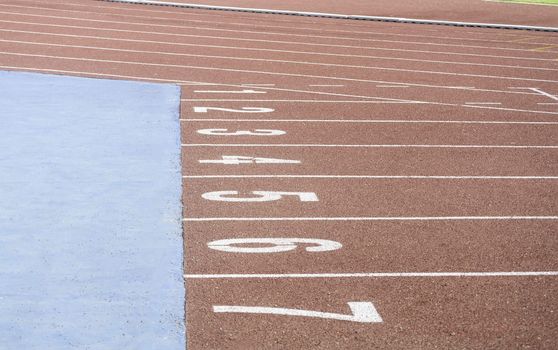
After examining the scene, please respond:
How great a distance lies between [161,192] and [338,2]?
2395 cm

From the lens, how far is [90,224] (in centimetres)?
→ 866

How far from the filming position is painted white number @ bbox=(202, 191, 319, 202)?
9.60m

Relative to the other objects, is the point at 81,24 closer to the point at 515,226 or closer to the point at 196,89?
the point at 196,89

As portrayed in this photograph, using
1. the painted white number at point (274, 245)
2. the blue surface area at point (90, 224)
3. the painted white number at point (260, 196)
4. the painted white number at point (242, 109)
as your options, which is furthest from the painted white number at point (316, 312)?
the painted white number at point (242, 109)

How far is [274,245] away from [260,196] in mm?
1491

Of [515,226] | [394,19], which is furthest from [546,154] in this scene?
[394,19]

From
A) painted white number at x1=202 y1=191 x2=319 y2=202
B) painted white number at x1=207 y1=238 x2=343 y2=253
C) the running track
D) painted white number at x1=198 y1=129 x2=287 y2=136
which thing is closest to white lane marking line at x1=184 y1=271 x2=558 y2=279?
the running track

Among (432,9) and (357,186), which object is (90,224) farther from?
(432,9)

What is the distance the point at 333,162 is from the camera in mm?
11195

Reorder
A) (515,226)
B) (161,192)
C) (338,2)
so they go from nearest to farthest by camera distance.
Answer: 1. (515,226)
2. (161,192)
3. (338,2)

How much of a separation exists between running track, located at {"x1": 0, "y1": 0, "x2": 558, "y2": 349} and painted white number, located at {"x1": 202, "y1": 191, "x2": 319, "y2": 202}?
0.02 metres

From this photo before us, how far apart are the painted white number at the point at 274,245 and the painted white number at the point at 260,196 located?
1208mm

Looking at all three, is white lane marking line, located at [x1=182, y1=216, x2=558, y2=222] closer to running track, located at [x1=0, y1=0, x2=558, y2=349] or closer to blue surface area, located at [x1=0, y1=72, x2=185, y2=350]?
running track, located at [x1=0, y1=0, x2=558, y2=349]

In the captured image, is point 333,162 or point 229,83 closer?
point 333,162
